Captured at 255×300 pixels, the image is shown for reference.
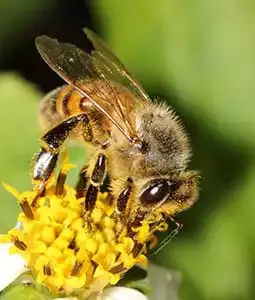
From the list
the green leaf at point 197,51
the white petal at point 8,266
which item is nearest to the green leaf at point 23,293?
the white petal at point 8,266

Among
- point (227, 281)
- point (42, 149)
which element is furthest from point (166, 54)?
point (42, 149)

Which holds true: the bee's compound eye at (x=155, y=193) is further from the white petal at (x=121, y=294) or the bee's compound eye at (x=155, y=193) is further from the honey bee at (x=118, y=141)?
the white petal at (x=121, y=294)

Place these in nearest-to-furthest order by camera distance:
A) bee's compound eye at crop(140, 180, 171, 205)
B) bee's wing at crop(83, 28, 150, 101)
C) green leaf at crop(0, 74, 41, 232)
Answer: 1. bee's compound eye at crop(140, 180, 171, 205)
2. bee's wing at crop(83, 28, 150, 101)
3. green leaf at crop(0, 74, 41, 232)

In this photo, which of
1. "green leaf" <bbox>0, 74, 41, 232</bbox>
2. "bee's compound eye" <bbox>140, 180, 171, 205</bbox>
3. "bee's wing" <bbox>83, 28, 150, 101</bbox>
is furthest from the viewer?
"green leaf" <bbox>0, 74, 41, 232</bbox>

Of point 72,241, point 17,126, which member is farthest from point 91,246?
point 17,126

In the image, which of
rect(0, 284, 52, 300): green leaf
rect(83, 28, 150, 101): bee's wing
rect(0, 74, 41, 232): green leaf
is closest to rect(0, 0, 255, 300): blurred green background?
rect(0, 74, 41, 232): green leaf

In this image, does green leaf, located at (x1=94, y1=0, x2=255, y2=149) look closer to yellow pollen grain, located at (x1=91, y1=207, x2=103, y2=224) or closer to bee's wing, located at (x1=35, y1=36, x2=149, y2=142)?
bee's wing, located at (x1=35, y1=36, x2=149, y2=142)

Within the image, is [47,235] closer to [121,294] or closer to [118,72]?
[121,294]

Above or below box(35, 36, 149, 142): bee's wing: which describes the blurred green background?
above
